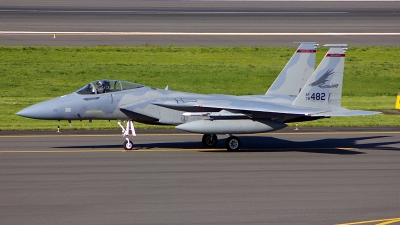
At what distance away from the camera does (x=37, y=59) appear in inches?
1656

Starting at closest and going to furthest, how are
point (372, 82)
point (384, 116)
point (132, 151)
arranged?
point (132, 151) < point (384, 116) < point (372, 82)

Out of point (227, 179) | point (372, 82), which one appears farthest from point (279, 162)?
point (372, 82)

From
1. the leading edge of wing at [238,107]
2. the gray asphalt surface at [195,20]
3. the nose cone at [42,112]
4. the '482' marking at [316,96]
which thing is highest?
the gray asphalt surface at [195,20]

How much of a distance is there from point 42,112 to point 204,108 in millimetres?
5254

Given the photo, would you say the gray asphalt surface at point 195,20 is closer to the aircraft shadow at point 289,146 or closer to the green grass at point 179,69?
the green grass at point 179,69

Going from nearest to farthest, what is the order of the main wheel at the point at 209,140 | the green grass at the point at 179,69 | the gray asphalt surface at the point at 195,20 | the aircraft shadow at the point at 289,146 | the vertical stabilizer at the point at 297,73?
1. the aircraft shadow at the point at 289,146
2. the main wheel at the point at 209,140
3. the vertical stabilizer at the point at 297,73
4. the green grass at the point at 179,69
5. the gray asphalt surface at the point at 195,20

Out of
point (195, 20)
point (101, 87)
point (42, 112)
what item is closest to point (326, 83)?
point (101, 87)

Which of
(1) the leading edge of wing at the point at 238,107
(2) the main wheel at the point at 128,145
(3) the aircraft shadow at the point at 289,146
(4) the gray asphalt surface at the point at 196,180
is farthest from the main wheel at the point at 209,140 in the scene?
(2) the main wheel at the point at 128,145

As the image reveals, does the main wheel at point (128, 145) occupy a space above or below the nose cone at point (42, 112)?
below

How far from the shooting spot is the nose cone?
2034 cm

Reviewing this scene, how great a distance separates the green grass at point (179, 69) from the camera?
37.5 metres

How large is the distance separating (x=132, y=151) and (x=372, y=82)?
2289 centimetres

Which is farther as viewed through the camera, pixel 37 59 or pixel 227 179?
pixel 37 59

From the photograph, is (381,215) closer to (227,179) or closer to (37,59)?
(227,179)
